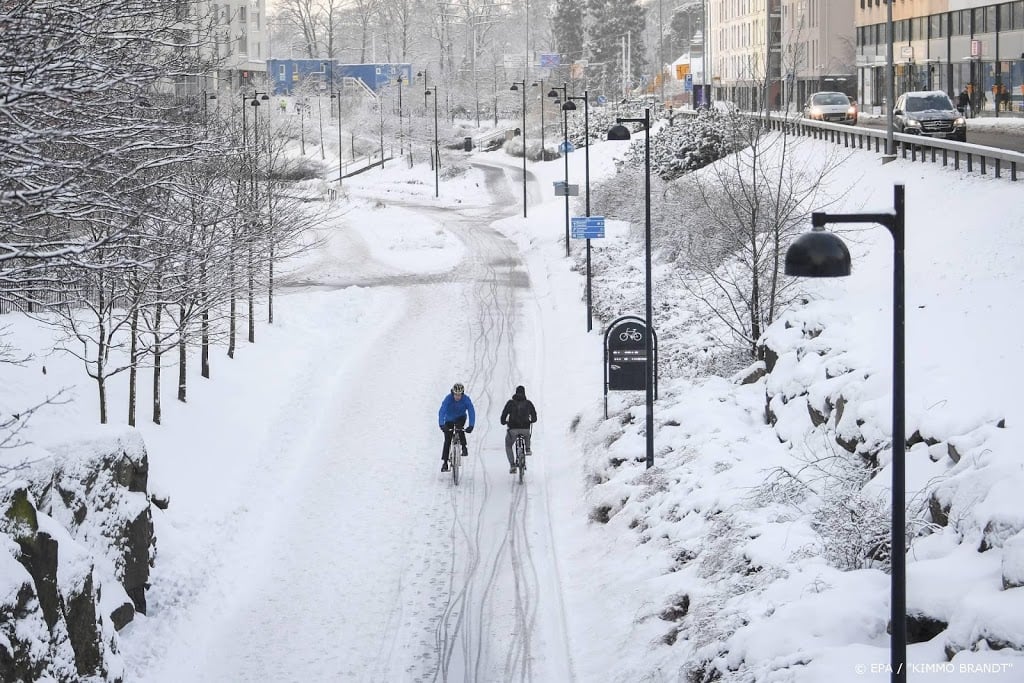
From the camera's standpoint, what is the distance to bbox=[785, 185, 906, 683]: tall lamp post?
8578 mm

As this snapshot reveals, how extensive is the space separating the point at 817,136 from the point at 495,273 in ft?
41.3

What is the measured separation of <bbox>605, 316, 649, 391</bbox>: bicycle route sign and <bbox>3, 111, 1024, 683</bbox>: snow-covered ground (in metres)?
0.74

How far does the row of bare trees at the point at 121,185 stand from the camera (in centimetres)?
1159

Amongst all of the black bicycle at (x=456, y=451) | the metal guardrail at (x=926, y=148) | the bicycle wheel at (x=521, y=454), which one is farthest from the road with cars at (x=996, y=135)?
the black bicycle at (x=456, y=451)

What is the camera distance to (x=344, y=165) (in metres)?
90.2

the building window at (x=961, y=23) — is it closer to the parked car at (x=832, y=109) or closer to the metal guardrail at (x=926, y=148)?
the parked car at (x=832, y=109)

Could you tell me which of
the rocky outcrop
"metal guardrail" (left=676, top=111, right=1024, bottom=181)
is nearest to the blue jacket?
the rocky outcrop

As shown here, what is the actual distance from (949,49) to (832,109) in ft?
56.3

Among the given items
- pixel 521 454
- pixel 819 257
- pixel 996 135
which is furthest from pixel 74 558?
pixel 996 135

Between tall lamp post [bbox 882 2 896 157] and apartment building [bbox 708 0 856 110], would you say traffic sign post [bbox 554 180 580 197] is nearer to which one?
tall lamp post [bbox 882 2 896 157]

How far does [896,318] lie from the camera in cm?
895

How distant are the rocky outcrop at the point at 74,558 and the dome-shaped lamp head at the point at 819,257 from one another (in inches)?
278

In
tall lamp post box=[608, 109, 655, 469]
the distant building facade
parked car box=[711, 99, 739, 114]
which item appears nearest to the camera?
tall lamp post box=[608, 109, 655, 469]

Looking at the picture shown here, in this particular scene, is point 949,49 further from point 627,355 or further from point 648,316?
point 648,316
